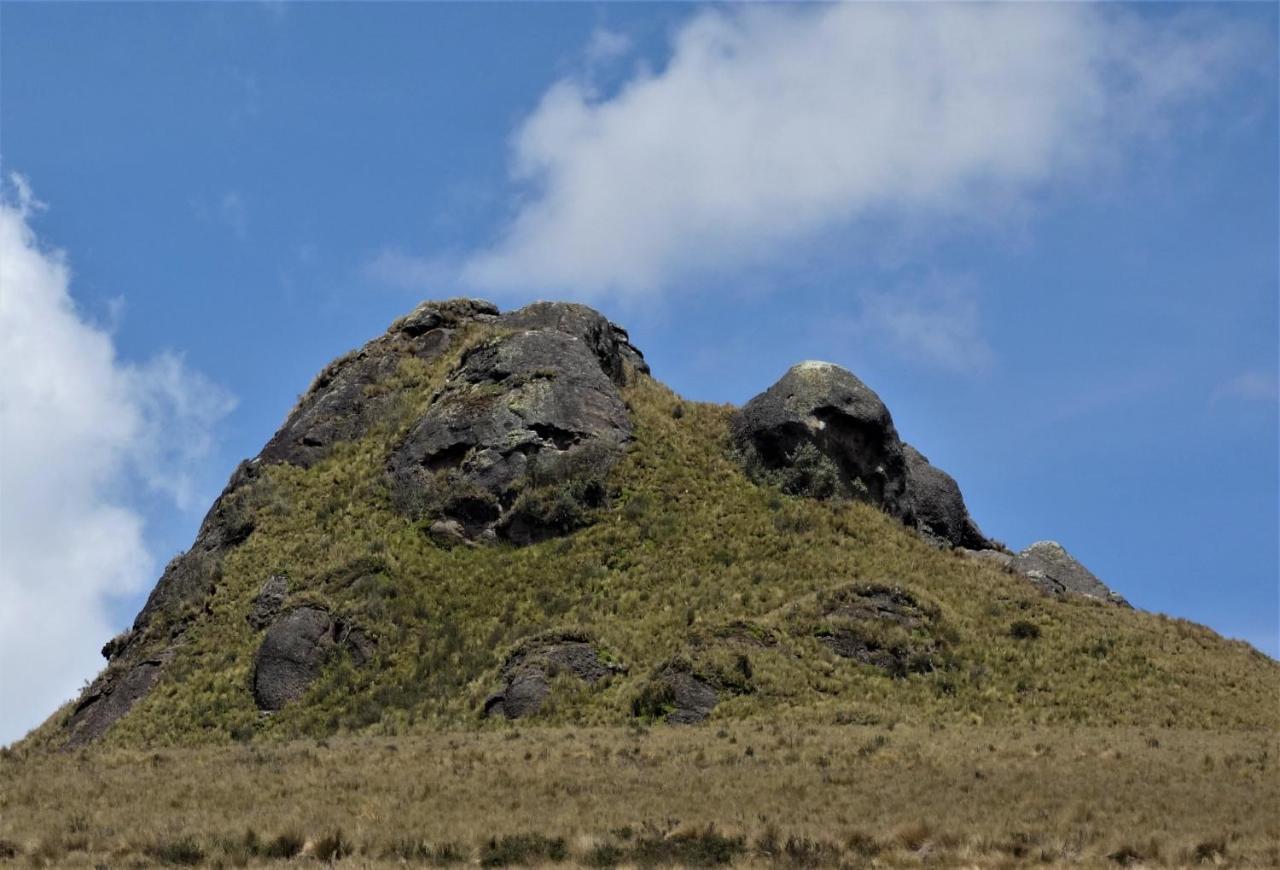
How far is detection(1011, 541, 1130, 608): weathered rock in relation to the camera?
68750 mm

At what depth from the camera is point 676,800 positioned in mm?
26875

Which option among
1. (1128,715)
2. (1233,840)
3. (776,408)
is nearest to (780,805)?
(1233,840)

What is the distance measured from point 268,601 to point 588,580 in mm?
12376

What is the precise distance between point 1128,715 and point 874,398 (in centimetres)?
2710

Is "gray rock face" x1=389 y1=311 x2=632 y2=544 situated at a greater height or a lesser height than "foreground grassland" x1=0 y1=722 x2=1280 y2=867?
greater

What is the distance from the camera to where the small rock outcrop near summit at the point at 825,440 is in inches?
2451

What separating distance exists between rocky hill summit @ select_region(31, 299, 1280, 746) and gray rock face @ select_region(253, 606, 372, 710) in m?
0.10

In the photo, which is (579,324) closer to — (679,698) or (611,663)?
(611,663)

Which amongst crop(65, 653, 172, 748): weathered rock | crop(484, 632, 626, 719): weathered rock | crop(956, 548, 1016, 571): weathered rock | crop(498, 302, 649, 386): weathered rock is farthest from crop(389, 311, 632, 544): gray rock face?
crop(956, 548, 1016, 571): weathered rock

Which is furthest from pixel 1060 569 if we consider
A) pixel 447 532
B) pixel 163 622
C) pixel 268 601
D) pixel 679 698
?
pixel 163 622

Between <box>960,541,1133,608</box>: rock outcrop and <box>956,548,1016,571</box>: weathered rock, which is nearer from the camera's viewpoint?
<box>956,548,1016,571</box>: weathered rock

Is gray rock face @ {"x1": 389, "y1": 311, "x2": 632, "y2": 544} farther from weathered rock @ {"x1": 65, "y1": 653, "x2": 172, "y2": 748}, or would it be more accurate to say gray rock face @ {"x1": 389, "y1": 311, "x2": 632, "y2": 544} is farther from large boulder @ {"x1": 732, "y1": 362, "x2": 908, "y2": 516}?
weathered rock @ {"x1": 65, "y1": 653, "x2": 172, "y2": 748}

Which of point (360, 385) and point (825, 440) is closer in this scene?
point (825, 440)

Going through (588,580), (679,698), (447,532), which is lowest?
(679,698)
